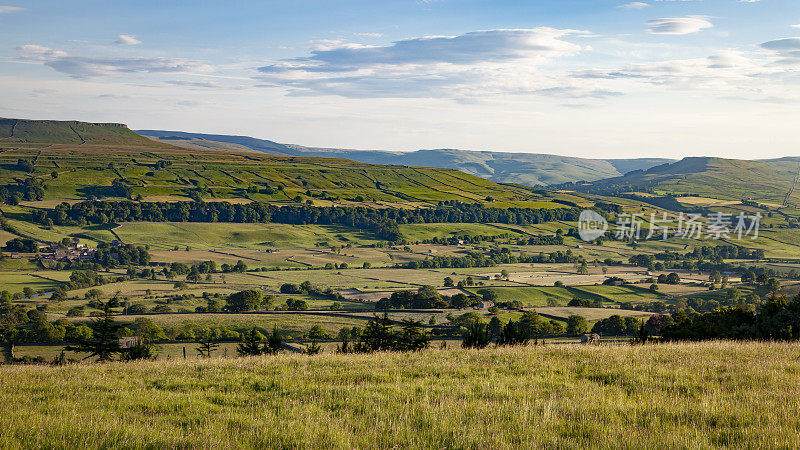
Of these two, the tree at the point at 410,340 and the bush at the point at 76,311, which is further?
the bush at the point at 76,311

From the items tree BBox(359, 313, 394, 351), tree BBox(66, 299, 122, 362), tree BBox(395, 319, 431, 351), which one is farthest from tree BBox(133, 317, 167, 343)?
tree BBox(395, 319, 431, 351)

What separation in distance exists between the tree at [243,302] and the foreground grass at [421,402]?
321 ft

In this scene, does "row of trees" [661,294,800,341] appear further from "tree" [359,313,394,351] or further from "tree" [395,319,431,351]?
"tree" [359,313,394,351]

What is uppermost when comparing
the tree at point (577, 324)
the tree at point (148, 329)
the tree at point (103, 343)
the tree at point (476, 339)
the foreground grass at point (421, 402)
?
the foreground grass at point (421, 402)

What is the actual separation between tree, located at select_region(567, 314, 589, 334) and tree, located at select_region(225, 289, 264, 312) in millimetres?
61615

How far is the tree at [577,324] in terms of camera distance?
290ft

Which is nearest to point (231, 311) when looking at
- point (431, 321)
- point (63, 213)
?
point (431, 321)

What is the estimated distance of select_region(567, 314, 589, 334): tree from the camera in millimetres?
88244

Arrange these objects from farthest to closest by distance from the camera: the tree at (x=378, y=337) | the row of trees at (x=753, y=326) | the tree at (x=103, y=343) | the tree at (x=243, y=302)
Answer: the tree at (x=243, y=302), the row of trees at (x=753, y=326), the tree at (x=103, y=343), the tree at (x=378, y=337)

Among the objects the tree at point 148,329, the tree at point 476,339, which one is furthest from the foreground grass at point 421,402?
the tree at point 148,329

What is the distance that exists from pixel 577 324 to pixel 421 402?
3425 inches

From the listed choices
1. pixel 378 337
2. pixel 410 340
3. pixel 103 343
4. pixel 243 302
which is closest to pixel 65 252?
pixel 243 302

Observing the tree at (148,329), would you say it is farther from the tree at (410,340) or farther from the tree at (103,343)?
the tree at (410,340)

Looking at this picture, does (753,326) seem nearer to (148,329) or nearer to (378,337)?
(378,337)
